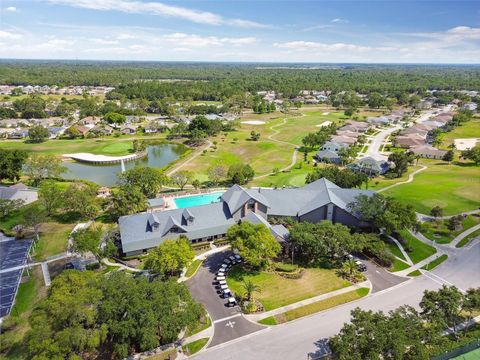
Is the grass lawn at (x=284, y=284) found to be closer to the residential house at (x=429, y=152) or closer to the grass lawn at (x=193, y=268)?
the grass lawn at (x=193, y=268)

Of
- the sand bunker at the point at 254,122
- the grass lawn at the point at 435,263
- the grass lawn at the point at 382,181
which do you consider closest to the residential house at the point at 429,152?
the grass lawn at the point at 382,181

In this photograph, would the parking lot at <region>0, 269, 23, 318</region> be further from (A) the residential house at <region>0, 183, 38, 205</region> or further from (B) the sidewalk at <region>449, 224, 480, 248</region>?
(B) the sidewalk at <region>449, 224, 480, 248</region>

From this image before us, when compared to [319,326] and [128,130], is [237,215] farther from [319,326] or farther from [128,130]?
[128,130]

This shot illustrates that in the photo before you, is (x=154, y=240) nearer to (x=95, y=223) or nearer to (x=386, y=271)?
(x=95, y=223)

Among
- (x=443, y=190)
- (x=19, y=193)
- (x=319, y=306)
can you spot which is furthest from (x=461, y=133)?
(x=19, y=193)

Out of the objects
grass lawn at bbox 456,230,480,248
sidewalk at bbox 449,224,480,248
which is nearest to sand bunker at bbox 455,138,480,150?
sidewalk at bbox 449,224,480,248

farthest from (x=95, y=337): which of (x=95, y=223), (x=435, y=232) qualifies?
(x=435, y=232)
